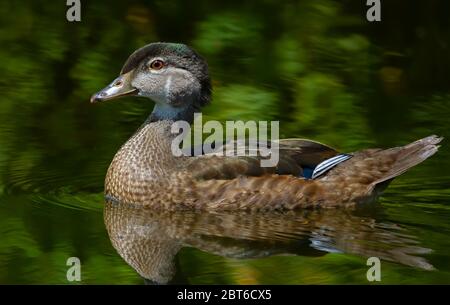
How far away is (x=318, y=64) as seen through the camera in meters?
Answer: 13.5

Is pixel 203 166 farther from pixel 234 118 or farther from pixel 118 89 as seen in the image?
pixel 234 118

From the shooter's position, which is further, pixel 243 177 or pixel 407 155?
pixel 407 155

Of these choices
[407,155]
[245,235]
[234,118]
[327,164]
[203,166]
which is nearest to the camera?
[245,235]

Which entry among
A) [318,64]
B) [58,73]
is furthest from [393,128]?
[58,73]

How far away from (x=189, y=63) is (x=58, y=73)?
10.3 ft

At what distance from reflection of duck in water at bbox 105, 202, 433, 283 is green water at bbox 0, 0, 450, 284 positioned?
0.02 m

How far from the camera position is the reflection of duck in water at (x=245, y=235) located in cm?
881

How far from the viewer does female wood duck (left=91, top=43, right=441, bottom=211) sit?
1001cm

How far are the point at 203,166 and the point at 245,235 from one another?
976mm

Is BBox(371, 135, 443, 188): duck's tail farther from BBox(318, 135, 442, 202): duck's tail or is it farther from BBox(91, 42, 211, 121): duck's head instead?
BBox(91, 42, 211, 121): duck's head

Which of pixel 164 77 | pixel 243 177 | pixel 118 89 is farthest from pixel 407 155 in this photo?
pixel 118 89

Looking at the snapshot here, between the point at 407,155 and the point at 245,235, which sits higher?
the point at 407,155

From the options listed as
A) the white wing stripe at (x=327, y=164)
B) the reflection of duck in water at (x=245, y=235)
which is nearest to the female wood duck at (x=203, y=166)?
the white wing stripe at (x=327, y=164)

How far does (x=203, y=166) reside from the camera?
10055 mm
